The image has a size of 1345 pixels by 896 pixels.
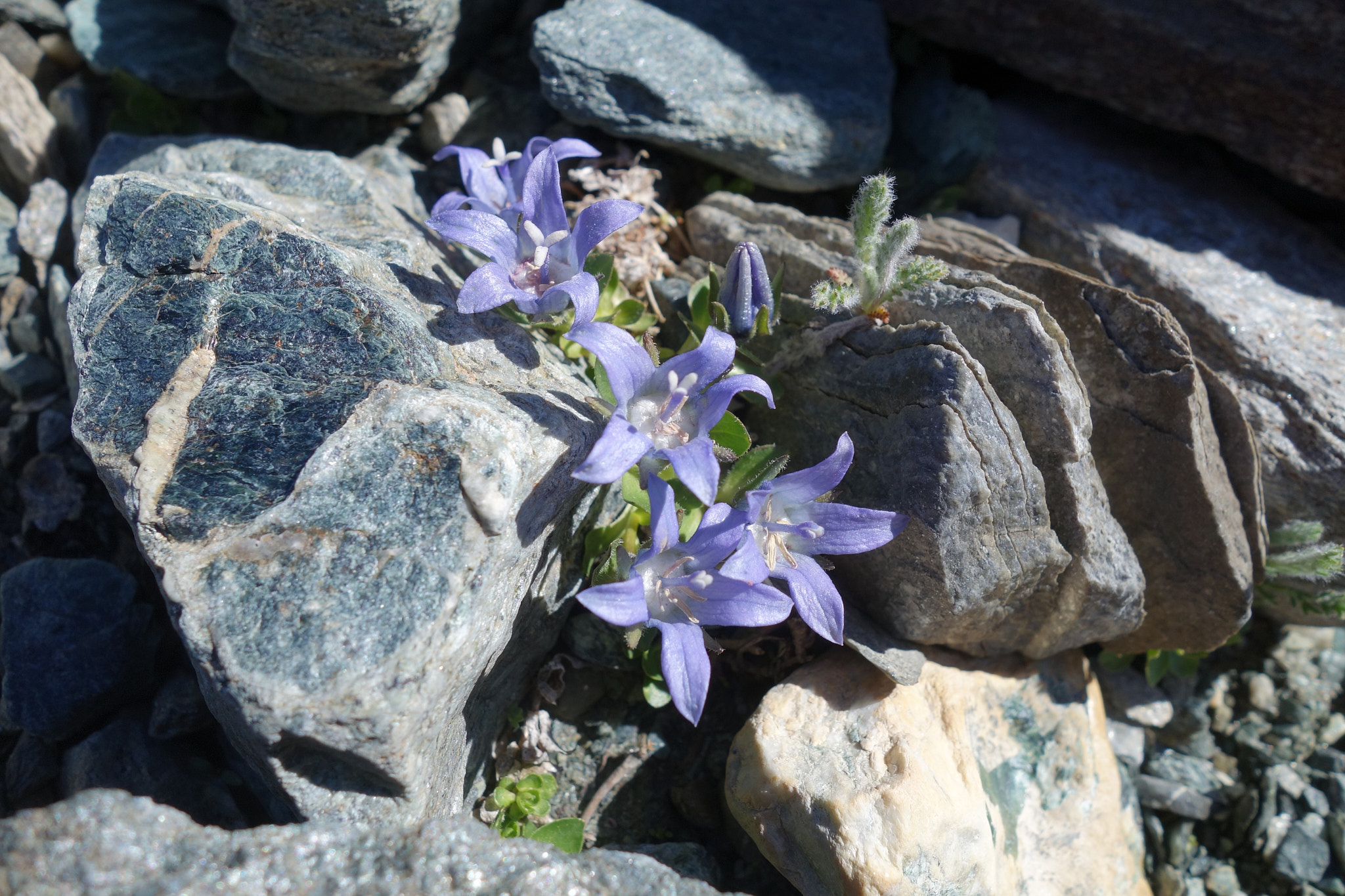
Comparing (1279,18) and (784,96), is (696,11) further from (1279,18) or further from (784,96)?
(1279,18)

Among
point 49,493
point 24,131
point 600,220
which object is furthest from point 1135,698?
point 24,131

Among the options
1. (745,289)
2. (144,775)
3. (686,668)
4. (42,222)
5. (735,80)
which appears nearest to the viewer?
(686,668)

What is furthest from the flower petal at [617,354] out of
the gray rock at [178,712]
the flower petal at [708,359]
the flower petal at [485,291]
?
the gray rock at [178,712]

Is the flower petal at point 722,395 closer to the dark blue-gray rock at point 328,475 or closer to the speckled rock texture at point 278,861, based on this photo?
the dark blue-gray rock at point 328,475

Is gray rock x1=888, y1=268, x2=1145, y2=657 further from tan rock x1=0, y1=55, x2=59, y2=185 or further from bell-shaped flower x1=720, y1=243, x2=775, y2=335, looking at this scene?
tan rock x1=0, y1=55, x2=59, y2=185

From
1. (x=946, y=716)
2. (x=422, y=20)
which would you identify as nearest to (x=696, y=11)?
(x=422, y=20)

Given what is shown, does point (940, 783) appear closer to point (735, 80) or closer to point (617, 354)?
point (617, 354)

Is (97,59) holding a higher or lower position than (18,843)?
higher
